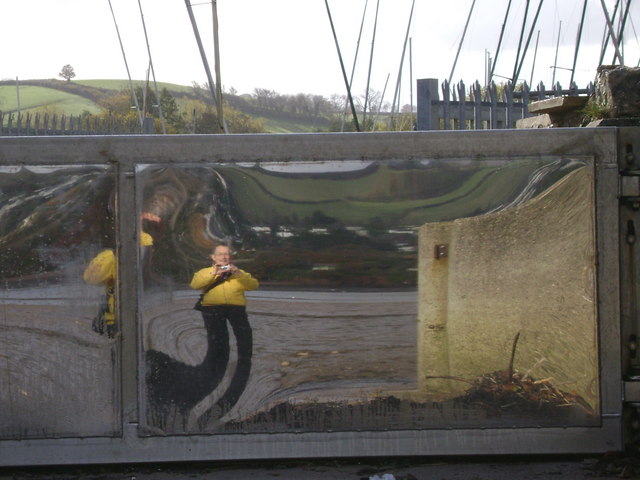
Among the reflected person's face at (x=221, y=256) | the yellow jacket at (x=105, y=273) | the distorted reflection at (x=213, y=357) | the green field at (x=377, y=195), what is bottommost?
the distorted reflection at (x=213, y=357)

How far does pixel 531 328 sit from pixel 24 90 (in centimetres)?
8114

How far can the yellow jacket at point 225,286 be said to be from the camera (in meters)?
4.00

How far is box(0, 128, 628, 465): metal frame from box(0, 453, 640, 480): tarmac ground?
0.06 meters

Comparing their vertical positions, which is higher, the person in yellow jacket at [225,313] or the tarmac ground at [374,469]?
the person in yellow jacket at [225,313]

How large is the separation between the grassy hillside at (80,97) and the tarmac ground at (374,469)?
44342 millimetres

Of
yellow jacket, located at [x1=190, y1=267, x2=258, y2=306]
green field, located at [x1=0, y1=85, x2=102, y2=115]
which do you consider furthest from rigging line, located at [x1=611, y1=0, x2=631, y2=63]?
green field, located at [x1=0, y1=85, x2=102, y2=115]

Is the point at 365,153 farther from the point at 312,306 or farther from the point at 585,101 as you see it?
the point at 585,101

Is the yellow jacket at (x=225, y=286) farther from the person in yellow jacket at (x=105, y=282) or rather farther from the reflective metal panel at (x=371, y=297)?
the person in yellow jacket at (x=105, y=282)

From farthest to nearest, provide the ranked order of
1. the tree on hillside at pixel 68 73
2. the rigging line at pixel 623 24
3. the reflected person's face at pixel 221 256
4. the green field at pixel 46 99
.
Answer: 1. the tree on hillside at pixel 68 73
2. the green field at pixel 46 99
3. the rigging line at pixel 623 24
4. the reflected person's face at pixel 221 256

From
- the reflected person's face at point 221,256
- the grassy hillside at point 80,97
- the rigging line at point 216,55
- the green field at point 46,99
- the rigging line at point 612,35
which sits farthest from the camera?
the green field at point 46,99

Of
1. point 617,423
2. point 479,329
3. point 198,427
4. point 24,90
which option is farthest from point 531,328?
point 24,90

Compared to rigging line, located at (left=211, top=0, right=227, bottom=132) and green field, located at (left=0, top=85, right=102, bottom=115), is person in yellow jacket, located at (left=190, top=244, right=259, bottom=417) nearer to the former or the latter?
rigging line, located at (left=211, top=0, right=227, bottom=132)

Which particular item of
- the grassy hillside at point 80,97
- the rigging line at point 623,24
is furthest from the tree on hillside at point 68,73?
the rigging line at point 623,24

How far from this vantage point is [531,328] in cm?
408
